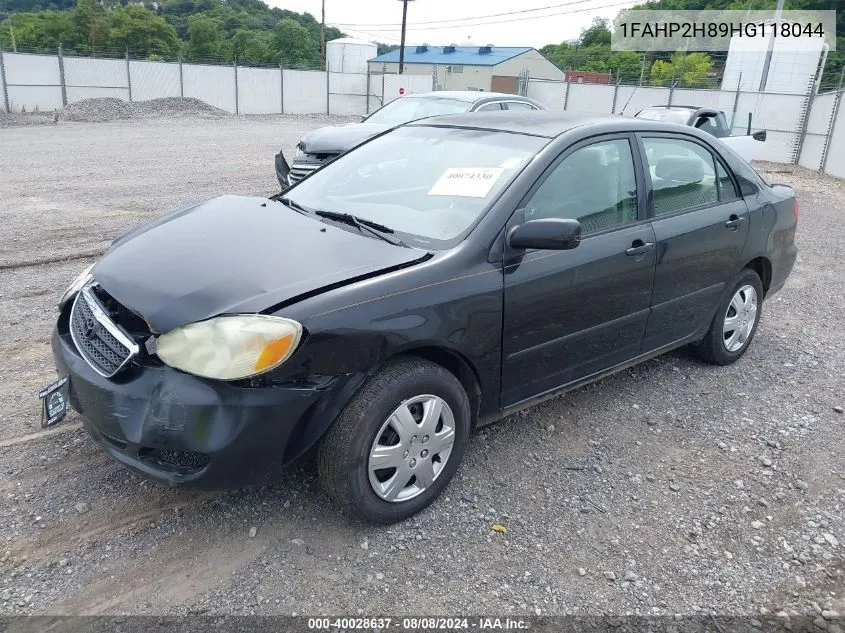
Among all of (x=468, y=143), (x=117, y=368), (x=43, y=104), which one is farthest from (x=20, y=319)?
(x=43, y=104)

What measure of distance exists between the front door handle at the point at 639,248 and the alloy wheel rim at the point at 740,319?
4.04 ft

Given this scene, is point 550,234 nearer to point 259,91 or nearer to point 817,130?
point 817,130

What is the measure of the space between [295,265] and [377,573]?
1.29 meters

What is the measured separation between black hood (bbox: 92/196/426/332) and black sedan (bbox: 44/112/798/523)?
11 millimetres

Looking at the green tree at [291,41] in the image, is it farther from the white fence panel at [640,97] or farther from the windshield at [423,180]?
the windshield at [423,180]

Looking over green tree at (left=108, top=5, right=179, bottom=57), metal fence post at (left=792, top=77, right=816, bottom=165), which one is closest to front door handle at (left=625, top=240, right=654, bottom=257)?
metal fence post at (left=792, top=77, right=816, bottom=165)

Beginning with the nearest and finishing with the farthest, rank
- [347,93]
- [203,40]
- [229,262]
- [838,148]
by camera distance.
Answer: [229,262] < [838,148] < [347,93] < [203,40]

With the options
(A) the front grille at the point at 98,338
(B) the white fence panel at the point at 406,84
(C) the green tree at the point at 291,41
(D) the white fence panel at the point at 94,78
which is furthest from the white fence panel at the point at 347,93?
(A) the front grille at the point at 98,338

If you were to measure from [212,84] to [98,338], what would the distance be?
32996mm

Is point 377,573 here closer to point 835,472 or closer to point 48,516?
point 48,516

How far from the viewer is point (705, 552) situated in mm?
2916

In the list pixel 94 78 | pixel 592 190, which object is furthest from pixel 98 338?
pixel 94 78

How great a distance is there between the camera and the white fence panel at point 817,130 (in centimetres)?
1731

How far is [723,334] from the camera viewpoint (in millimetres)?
4668
